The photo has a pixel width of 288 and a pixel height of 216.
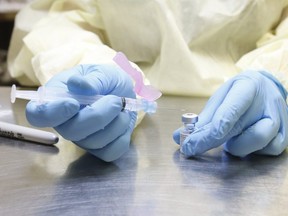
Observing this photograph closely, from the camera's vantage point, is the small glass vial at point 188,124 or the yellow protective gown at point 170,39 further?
the yellow protective gown at point 170,39

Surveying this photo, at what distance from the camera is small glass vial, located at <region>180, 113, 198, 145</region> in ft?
1.79

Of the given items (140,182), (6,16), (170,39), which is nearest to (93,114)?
(140,182)

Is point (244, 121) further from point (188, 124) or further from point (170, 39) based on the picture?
point (170, 39)

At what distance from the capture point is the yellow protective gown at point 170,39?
0.79m

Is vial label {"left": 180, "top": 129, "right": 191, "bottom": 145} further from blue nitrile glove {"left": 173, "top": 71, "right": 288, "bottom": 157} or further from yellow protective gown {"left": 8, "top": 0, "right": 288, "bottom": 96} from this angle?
yellow protective gown {"left": 8, "top": 0, "right": 288, "bottom": 96}

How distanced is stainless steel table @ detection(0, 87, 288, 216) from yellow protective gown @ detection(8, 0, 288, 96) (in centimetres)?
22

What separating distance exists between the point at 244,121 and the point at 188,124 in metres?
0.06

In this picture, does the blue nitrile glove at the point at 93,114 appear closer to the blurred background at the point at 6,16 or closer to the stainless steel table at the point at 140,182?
the stainless steel table at the point at 140,182

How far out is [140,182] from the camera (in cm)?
51

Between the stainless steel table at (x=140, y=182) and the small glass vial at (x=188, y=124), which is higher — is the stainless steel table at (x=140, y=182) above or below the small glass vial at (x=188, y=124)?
below

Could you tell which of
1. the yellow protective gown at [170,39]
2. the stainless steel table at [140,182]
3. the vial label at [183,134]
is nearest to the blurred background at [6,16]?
the yellow protective gown at [170,39]

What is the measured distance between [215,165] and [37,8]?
0.62 m

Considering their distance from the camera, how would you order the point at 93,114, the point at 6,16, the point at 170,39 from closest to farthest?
the point at 93,114, the point at 170,39, the point at 6,16

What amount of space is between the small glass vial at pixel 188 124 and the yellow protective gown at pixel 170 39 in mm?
236
